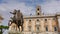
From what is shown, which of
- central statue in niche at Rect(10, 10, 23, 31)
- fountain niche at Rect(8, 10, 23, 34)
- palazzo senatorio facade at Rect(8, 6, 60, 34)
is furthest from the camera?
palazzo senatorio facade at Rect(8, 6, 60, 34)

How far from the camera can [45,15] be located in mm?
61156

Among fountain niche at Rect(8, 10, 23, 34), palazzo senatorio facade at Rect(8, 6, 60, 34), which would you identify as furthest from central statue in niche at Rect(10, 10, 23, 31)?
palazzo senatorio facade at Rect(8, 6, 60, 34)

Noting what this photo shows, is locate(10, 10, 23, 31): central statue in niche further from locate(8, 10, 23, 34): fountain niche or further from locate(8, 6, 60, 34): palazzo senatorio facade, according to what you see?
locate(8, 6, 60, 34): palazzo senatorio facade

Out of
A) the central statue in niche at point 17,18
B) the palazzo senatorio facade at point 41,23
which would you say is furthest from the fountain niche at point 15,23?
the palazzo senatorio facade at point 41,23

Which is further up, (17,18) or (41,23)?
(17,18)

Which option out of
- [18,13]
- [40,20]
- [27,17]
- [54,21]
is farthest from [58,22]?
[18,13]

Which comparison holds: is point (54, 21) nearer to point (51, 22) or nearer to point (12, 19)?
point (51, 22)

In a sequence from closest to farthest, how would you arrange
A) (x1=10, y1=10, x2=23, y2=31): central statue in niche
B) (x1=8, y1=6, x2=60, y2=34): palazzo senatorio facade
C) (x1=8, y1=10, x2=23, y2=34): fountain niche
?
(x1=8, y1=10, x2=23, y2=34): fountain niche < (x1=10, y1=10, x2=23, y2=31): central statue in niche < (x1=8, y1=6, x2=60, y2=34): palazzo senatorio facade

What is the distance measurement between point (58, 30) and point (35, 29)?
8.53m

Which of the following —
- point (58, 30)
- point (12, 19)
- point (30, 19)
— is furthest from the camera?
point (30, 19)

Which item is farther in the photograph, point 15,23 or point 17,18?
point 17,18


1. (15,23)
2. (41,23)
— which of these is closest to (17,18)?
(15,23)

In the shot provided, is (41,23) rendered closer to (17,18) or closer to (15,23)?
(17,18)

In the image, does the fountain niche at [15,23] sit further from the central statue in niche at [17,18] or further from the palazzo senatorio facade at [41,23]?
the palazzo senatorio facade at [41,23]
